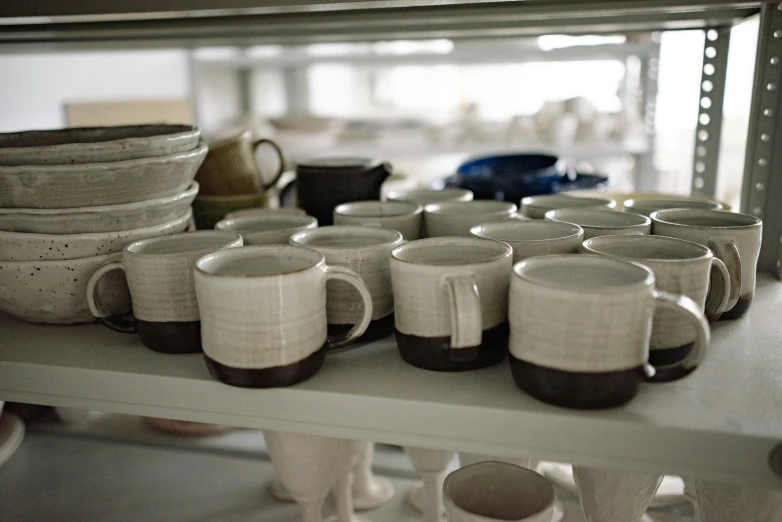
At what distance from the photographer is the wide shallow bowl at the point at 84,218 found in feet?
2.18

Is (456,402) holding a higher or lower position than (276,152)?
lower

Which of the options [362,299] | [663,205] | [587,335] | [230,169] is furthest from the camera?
[230,169]

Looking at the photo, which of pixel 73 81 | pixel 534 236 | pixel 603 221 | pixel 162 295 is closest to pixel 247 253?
pixel 162 295

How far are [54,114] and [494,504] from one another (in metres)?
2.67

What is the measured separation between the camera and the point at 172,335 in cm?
63

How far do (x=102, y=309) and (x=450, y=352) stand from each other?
381mm

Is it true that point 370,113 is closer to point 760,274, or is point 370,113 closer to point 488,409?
point 760,274

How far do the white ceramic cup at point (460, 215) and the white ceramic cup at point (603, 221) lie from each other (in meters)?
0.06

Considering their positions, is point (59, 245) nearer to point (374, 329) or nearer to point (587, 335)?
point (374, 329)

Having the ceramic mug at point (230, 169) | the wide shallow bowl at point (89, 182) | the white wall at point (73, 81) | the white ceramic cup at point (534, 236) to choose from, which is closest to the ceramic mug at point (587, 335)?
the white ceramic cup at point (534, 236)

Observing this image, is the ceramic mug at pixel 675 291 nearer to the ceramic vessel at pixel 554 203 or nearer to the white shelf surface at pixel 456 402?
the white shelf surface at pixel 456 402

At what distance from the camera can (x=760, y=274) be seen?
2.74 feet

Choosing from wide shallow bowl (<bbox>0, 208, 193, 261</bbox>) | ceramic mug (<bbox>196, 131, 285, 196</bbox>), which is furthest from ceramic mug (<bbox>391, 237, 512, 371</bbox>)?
ceramic mug (<bbox>196, 131, 285, 196</bbox>)

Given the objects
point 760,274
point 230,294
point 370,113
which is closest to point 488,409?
point 230,294
